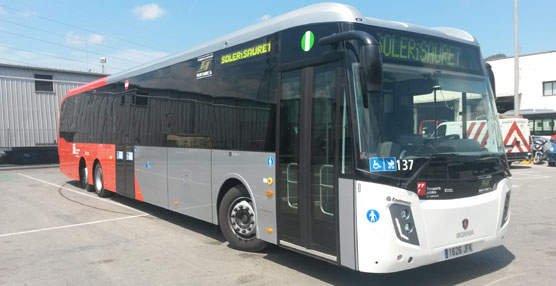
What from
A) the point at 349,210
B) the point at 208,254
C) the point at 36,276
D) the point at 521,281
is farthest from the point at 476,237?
the point at 36,276

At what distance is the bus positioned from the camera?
4492mm

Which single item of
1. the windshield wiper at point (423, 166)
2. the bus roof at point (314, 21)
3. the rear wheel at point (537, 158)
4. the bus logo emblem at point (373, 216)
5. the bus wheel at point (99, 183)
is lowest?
the rear wheel at point (537, 158)

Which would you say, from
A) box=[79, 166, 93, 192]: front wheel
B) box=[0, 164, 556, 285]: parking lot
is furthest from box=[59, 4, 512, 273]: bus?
box=[79, 166, 93, 192]: front wheel

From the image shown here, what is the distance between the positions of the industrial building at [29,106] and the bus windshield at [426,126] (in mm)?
28208

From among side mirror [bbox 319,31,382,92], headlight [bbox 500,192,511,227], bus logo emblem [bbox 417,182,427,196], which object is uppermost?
side mirror [bbox 319,31,382,92]

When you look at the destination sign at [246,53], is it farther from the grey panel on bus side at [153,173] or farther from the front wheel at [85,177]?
the front wheel at [85,177]

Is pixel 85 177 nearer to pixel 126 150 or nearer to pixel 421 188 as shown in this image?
pixel 126 150

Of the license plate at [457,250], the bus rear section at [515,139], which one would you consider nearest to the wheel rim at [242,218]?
the license plate at [457,250]

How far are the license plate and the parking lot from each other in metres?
0.53

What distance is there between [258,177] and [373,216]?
2059 mm

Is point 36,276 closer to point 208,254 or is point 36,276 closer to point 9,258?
point 9,258

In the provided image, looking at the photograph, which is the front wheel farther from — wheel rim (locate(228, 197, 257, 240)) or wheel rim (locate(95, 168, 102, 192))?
wheel rim (locate(228, 197, 257, 240))

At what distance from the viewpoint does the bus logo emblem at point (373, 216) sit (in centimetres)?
441

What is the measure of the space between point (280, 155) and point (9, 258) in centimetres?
454
